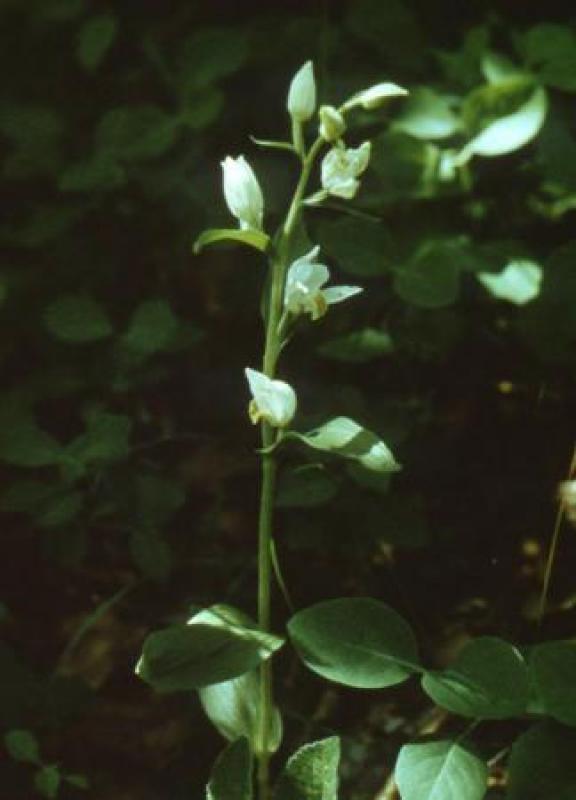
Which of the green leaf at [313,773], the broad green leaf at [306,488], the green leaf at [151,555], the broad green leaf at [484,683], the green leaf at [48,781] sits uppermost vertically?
the broad green leaf at [484,683]

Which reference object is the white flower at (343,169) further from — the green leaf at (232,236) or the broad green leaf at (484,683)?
the broad green leaf at (484,683)

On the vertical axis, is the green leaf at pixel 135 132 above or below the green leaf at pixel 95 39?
below

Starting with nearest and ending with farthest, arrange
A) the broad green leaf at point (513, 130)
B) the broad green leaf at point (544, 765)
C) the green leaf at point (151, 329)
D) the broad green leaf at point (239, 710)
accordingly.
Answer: the broad green leaf at point (544, 765) → the broad green leaf at point (239, 710) → the broad green leaf at point (513, 130) → the green leaf at point (151, 329)

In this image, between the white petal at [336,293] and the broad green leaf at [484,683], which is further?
the white petal at [336,293]

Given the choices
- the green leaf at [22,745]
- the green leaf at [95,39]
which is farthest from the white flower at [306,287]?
the green leaf at [95,39]

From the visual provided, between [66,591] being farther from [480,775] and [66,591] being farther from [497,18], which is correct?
[497,18]

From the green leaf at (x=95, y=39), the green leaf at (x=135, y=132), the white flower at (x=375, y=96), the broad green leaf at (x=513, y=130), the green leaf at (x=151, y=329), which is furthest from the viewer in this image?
the green leaf at (x=95, y=39)

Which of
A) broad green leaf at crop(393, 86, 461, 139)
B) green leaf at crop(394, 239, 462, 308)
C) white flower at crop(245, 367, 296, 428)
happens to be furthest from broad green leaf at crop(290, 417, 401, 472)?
broad green leaf at crop(393, 86, 461, 139)

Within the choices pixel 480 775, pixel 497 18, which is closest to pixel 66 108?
pixel 497 18
